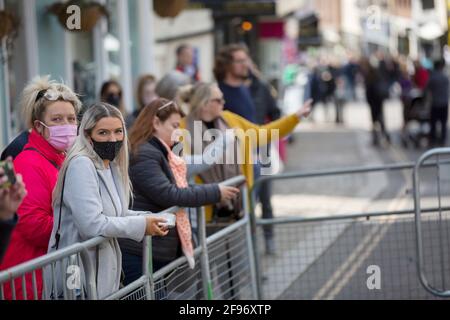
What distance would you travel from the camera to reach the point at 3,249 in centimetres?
405

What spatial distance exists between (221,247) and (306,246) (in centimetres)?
129

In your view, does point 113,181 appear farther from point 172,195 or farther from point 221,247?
point 221,247

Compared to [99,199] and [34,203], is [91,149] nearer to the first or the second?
[99,199]

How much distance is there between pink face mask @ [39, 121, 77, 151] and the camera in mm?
5750

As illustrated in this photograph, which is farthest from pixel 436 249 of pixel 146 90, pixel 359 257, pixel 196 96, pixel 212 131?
pixel 146 90

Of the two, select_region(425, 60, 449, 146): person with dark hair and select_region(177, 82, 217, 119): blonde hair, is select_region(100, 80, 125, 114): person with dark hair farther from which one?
select_region(425, 60, 449, 146): person with dark hair

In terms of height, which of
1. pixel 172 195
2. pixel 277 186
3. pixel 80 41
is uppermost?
pixel 80 41

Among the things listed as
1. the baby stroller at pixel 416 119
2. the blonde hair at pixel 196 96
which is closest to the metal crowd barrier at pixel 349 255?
the blonde hair at pixel 196 96

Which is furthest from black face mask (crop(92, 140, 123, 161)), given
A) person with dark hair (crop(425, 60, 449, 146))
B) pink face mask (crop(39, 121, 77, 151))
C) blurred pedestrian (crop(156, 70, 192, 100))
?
person with dark hair (crop(425, 60, 449, 146))

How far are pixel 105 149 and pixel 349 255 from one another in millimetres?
3623

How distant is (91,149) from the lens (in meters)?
5.61

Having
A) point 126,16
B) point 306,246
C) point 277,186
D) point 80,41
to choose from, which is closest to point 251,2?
point 277,186

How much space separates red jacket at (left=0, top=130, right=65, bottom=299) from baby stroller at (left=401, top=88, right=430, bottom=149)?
58.0 feet

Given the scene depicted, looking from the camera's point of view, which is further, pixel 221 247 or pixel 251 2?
pixel 251 2
